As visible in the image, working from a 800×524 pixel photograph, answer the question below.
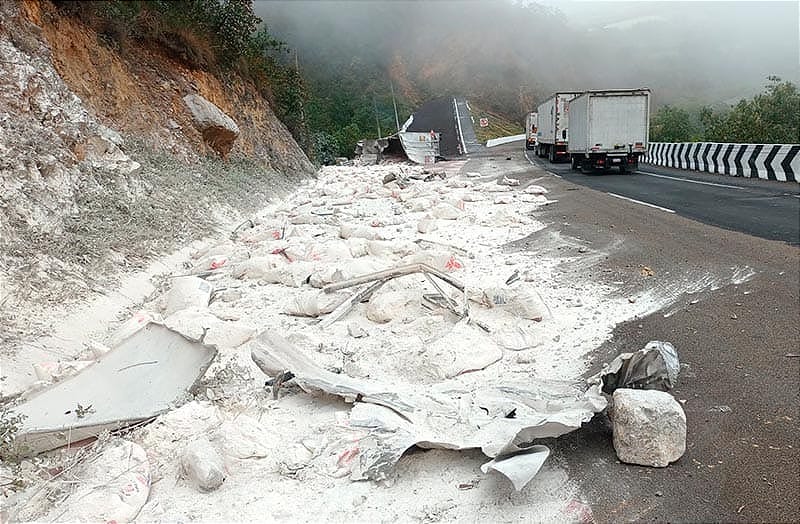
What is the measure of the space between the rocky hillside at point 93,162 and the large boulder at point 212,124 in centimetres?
3

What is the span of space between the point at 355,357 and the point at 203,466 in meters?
1.88

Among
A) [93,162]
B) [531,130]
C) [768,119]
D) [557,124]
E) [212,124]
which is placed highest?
[212,124]

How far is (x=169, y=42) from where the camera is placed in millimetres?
15211

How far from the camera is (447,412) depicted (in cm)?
386

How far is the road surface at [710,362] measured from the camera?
3061 mm

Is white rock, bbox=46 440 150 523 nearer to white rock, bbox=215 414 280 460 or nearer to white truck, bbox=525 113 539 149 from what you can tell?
white rock, bbox=215 414 280 460

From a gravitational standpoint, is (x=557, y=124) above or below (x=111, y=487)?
above

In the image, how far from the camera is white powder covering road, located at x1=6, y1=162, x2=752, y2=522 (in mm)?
Result: 3139

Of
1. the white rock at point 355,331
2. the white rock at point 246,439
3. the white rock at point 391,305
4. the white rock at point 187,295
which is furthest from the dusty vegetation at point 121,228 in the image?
the white rock at point 391,305

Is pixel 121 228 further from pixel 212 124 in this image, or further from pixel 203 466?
pixel 212 124

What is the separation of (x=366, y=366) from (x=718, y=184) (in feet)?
49.3

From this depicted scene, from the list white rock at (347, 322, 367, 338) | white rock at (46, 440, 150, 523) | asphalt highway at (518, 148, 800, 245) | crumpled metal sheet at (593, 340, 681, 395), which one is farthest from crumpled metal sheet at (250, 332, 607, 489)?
asphalt highway at (518, 148, 800, 245)

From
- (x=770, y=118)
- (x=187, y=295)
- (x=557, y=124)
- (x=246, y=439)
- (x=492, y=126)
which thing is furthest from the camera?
(x=492, y=126)

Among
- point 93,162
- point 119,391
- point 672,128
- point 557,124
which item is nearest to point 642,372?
point 119,391
